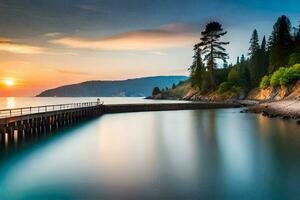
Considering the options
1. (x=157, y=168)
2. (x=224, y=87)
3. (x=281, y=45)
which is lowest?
(x=157, y=168)

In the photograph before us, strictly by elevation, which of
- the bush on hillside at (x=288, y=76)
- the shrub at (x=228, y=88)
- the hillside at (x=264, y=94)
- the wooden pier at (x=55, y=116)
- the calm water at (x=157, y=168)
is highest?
the bush on hillside at (x=288, y=76)

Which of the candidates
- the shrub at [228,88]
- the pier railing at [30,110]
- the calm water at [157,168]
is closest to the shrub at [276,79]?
the shrub at [228,88]

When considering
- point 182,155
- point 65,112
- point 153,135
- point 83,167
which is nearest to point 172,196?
point 83,167

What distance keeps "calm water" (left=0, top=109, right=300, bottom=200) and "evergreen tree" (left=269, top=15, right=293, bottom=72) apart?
230 feet

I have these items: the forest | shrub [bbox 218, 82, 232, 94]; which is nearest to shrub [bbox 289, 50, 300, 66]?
the forest

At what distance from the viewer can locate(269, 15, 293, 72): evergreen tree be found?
103m

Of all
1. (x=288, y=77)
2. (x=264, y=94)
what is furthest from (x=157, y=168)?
(x=264, y=94)

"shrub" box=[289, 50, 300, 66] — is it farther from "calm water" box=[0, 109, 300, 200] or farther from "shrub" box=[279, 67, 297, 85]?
"calm water" box=[0, 109, 300, 200]

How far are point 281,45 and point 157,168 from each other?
293 feet

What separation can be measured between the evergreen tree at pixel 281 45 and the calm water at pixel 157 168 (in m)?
70.2

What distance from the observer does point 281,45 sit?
4033 inches

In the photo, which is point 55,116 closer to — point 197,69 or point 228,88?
point 228,88

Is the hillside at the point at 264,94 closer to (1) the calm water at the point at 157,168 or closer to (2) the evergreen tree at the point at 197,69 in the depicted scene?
(2) the evergreen tree at the point at 197,69

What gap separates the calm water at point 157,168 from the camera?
17.2 meters
